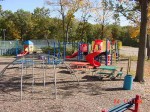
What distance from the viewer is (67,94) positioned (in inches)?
527

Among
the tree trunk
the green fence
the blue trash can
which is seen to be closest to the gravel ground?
the blue trash can

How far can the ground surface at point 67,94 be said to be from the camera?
11.1m

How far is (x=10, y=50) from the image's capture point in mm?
39406

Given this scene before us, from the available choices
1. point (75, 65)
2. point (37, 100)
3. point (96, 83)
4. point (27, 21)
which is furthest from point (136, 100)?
point (27, 21)

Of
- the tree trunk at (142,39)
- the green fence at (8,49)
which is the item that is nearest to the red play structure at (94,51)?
the tree trunk at (142,39)

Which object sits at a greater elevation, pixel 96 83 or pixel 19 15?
pixel 19 15

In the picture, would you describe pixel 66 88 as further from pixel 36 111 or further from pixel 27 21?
pixel 27 21

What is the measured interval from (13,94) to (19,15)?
61867 millimetres

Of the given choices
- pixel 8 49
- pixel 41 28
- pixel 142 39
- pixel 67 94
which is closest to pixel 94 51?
pixel 142 39

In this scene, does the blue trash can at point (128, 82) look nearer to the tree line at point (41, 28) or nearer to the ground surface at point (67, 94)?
the ground surface at point (67, 94)

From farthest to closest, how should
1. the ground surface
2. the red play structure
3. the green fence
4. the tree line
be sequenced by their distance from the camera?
the tree line → the green fence → the red play structure → the ground surface

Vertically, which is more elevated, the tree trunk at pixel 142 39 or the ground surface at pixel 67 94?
the tree trunk at pixel 142 39

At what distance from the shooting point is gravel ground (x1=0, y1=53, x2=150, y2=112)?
11.1 meters

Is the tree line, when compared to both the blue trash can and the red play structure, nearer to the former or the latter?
the red play structure
